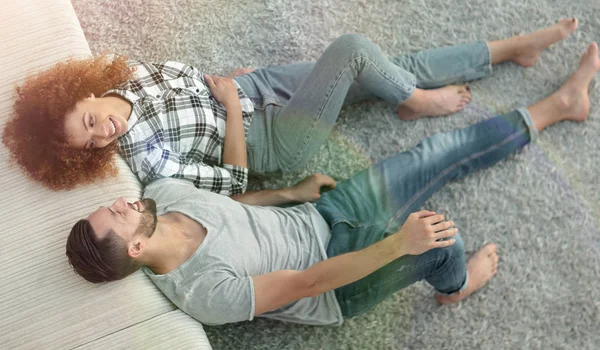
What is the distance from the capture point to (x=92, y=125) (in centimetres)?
115

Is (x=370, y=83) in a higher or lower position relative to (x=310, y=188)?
higher

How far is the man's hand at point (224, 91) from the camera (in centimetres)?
134

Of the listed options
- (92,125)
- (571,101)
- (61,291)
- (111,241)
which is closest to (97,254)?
(111,241)

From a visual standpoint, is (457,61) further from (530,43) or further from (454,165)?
(454,165)

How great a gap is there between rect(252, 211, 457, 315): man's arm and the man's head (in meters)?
0.25

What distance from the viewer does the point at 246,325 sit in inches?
56.1

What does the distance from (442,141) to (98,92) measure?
0.88 meters

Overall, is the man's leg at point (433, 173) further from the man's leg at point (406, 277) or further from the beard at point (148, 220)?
the beard at point (148, 220)

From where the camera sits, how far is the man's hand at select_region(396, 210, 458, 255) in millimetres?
1091

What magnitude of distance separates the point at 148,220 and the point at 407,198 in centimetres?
66

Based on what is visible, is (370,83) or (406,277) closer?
(406,277)

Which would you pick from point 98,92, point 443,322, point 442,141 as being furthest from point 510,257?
point 98,92

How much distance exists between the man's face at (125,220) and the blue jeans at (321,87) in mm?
400

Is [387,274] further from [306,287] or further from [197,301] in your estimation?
[197,301]
